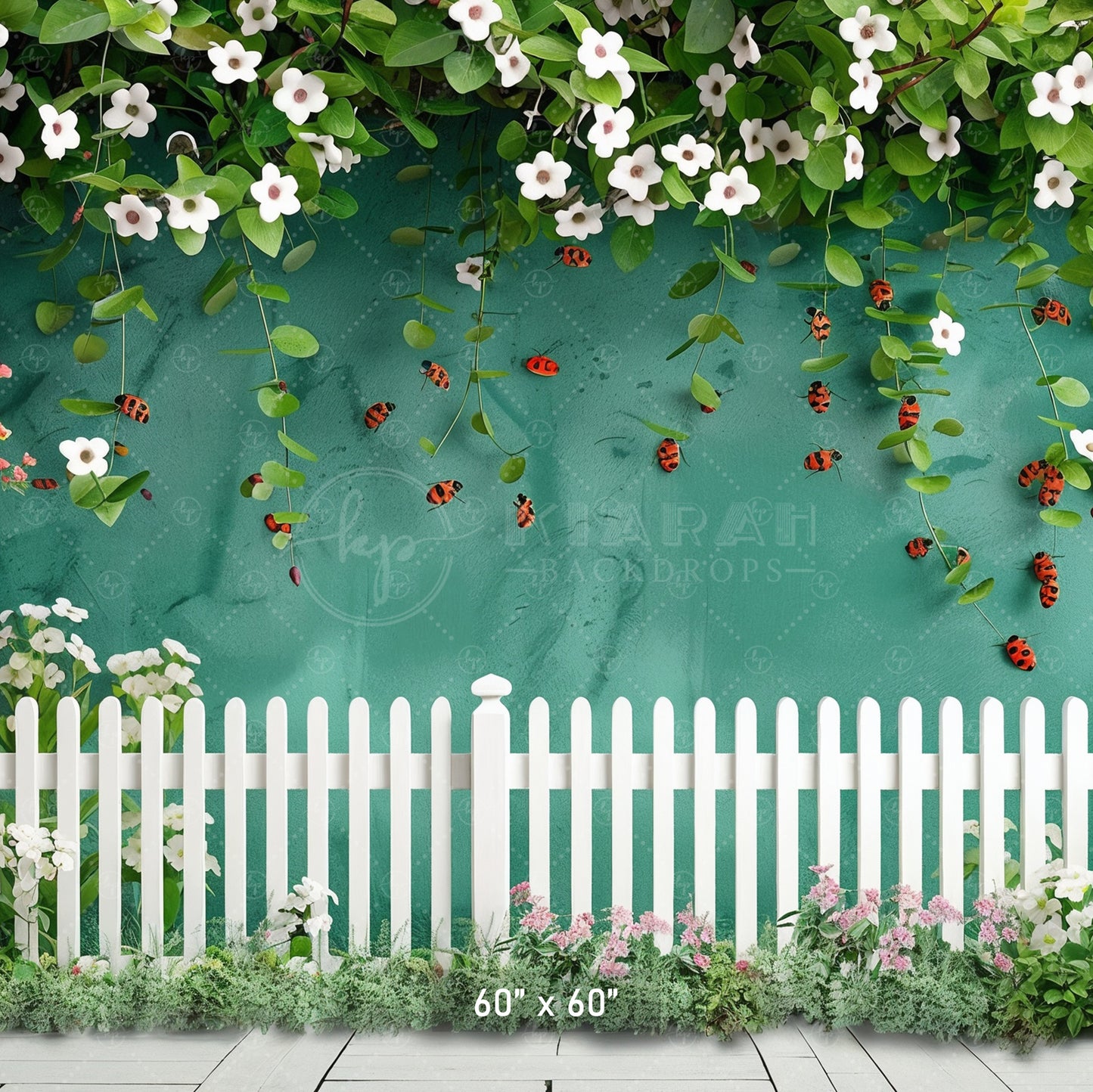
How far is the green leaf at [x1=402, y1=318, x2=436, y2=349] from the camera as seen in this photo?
250cm

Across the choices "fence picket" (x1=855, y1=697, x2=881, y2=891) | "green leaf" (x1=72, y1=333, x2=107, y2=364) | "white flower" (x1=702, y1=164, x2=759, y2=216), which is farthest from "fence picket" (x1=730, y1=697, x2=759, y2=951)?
"green leaf" (x1=72, y1=333, x2=107, y2=364)

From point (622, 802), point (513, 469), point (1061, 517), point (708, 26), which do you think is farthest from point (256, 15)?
point (1061, 517)

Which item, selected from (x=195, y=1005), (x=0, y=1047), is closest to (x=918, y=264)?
(x=195, y=1005)

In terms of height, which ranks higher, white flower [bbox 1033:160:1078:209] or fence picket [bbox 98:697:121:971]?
white flower [bbox 1033:160:1078:209]

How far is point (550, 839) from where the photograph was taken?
2.57 m

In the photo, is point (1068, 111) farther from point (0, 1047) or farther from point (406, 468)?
point (0, 1047)

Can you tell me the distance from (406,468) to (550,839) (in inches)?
46.8

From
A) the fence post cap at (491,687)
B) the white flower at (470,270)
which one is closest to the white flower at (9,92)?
the white flower at (470,270)

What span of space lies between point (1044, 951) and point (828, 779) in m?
0.62

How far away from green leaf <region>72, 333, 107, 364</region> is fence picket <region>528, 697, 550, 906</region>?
63.5 inches

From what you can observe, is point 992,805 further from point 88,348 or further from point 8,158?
point 8,158

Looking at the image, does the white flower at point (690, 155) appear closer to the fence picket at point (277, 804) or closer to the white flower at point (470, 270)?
the white flower at point (470, 270)

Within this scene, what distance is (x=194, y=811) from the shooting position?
2.21 m

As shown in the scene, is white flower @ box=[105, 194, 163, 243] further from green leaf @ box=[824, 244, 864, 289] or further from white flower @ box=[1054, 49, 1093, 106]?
white flower @ box=[1054, 49, 1093, 106]
